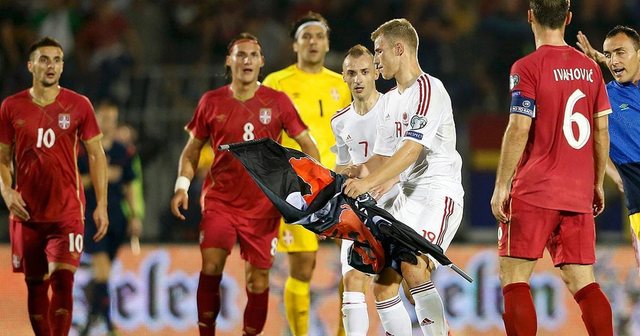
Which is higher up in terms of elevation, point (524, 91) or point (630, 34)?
point (630, 34)

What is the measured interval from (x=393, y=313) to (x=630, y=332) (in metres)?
4.07

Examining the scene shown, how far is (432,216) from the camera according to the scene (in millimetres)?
6617

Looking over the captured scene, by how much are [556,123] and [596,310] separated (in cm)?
104

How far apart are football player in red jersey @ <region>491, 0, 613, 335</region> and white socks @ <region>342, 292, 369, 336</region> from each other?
994mm

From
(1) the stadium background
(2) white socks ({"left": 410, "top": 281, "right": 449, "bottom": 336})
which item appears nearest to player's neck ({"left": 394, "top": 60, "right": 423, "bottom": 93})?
(2) white socks ({"left": 410, "top": 281, "right": 449, "bottom": 336})

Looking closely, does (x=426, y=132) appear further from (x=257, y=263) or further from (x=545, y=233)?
(x=257, y=263)

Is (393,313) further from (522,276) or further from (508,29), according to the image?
(508,29)

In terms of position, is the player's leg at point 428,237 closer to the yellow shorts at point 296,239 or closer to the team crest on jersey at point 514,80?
the team crest on jersey at point 514,80

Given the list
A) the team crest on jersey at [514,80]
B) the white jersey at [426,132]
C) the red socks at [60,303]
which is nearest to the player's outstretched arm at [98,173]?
the red socks at [60,303]

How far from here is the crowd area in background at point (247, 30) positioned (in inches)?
545

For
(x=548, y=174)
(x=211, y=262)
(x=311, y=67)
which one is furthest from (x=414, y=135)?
(x=311, y=67)

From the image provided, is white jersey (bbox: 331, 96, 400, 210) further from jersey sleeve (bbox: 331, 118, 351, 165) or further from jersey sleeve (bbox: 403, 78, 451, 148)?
jersey sleeve (bbox: 403, 78, 451, 148)

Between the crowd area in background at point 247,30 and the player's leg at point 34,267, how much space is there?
5.03 m

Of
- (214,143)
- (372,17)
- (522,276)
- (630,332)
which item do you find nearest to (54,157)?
(214,143)
